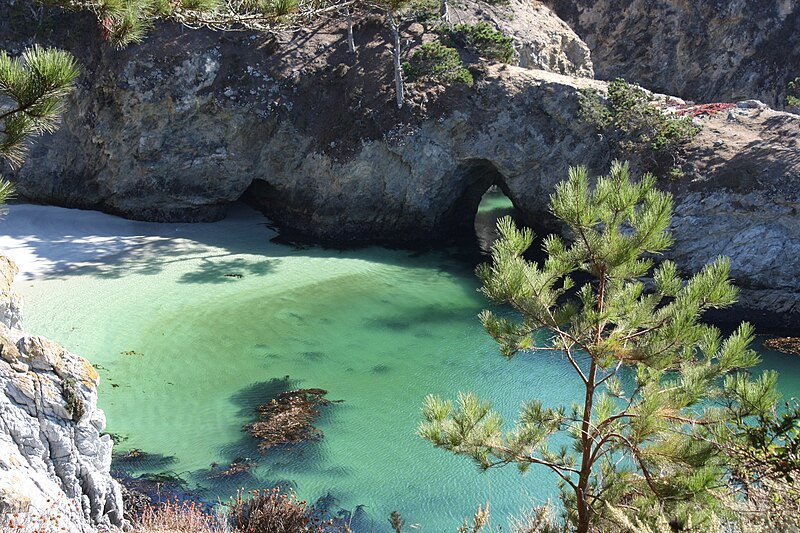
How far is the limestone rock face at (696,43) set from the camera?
32188mm

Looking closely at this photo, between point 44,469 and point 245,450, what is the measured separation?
13.2ft

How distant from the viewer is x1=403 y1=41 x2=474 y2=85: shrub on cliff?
21.1 meters

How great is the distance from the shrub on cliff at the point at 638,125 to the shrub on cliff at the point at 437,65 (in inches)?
159

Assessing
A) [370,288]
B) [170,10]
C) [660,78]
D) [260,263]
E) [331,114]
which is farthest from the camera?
[660,78]

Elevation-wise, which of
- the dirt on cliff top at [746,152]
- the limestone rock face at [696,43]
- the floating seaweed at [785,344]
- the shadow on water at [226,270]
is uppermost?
the limestone rock face at [696,43]

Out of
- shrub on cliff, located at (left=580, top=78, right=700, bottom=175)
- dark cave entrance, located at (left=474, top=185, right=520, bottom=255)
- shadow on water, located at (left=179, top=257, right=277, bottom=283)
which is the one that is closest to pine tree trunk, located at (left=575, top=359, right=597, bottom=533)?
shadow on water, located at (left=179, top=257, right=277, bottom=283)

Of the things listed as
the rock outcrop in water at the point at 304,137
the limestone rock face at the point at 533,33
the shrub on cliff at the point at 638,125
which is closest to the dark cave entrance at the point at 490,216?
the rock outcrop in water at the point at 304,137

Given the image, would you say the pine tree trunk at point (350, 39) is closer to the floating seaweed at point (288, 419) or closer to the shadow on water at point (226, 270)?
the shadow on water at point (226, 270)

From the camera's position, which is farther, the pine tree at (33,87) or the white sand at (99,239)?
the white sand at (99,239)

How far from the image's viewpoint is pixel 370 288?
58.6 ft

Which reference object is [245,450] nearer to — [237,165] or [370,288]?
[370,288]

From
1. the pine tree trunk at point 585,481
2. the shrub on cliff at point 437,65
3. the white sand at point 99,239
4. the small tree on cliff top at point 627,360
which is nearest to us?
the small tree on cliff top at point 627,360

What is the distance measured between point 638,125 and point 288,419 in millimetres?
13992

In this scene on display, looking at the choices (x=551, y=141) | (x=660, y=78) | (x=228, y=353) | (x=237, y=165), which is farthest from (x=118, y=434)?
(x=660, y=78)
